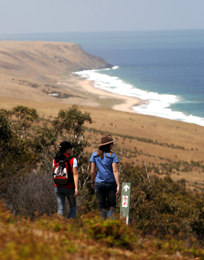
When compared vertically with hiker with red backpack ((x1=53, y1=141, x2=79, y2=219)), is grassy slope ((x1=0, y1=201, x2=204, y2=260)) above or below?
below

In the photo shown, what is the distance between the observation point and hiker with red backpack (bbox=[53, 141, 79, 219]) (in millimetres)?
5837

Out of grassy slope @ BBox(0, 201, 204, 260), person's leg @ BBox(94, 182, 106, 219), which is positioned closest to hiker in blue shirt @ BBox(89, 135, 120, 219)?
person's leg @ BBox(94, 182, 106, 219)

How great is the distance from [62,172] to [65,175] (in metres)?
0.07

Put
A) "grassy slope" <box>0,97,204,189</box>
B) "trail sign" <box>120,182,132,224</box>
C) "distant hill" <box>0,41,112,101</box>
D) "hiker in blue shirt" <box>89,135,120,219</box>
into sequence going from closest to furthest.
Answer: "trail sign" <box>120,182,132,224</box> < "hiker in blue shirt" <box>89,135,120,219</box> < "grassy slope" <box>0,97,204,189</box> < "distant hill" <box>0,41,112,101</box>

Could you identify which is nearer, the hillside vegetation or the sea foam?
the hillside vegetation

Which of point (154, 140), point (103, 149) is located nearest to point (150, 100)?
point (154, 140)

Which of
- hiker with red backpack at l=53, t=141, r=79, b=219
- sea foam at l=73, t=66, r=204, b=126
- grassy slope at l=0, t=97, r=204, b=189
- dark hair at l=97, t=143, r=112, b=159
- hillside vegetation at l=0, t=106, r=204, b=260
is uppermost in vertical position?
sea foam at l=73, t=66, r=204, b=126

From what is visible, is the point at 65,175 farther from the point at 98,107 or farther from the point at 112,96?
the point at 112,96

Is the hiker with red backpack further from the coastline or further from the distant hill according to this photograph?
the distant hill

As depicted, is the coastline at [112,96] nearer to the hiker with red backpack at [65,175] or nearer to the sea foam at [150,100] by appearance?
the sea foam at [150,100]

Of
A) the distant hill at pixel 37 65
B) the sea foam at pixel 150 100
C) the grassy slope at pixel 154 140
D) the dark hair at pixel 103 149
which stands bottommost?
the dark hair at pixel 103 149

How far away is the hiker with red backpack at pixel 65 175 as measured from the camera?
19.2 ft

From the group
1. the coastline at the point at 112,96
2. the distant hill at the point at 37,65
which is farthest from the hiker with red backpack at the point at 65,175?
the distant hill at the point at 37,65

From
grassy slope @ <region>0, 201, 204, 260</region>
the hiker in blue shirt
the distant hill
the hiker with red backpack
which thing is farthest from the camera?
the distant hill
